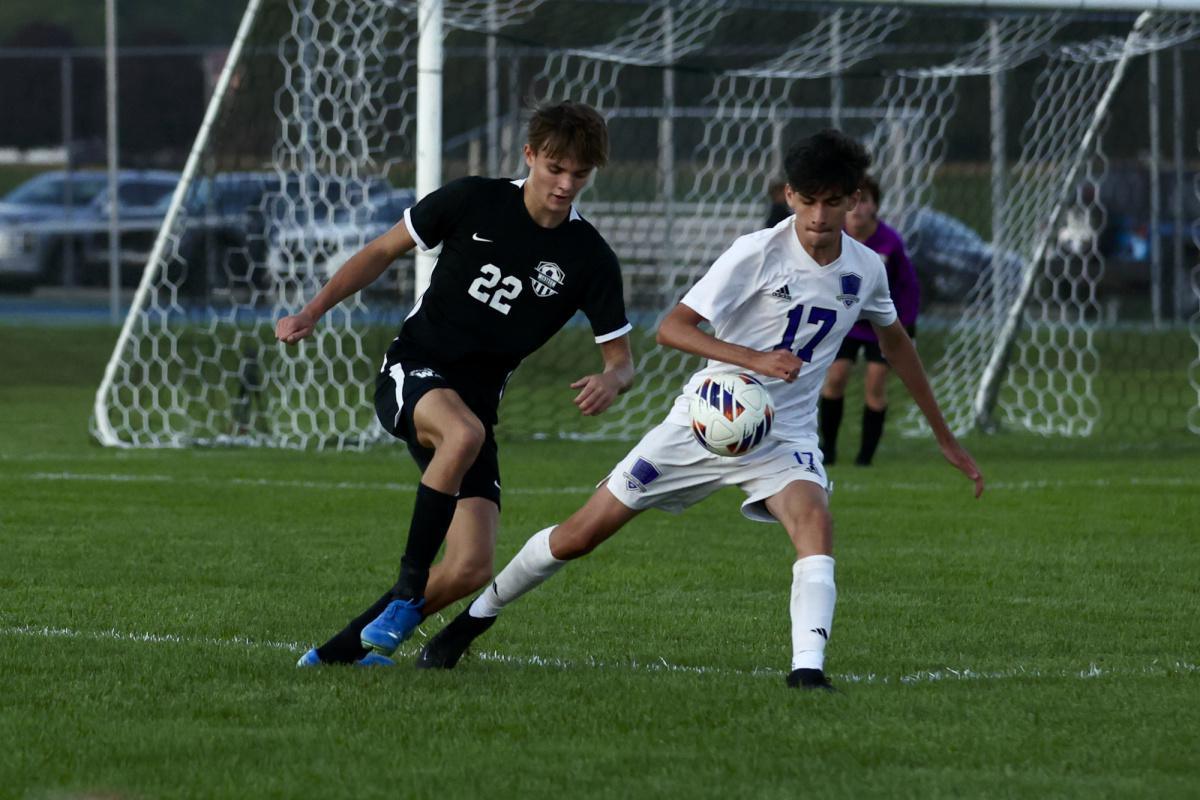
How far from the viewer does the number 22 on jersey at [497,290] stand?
571cm

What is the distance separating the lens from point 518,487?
34.4 ft

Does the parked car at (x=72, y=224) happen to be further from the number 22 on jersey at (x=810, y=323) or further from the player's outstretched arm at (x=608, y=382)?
the number 22 on jersey at (x=810, y=323)

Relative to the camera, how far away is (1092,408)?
50.1ft

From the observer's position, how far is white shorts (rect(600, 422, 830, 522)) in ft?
17.8

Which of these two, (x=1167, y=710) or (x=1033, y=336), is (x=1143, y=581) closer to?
(x=1167, y=710)

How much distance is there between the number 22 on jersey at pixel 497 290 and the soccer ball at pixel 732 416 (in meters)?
0.67

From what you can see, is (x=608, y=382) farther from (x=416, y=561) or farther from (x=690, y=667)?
(x=690, y=667)

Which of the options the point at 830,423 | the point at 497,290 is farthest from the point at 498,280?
the point at 830,423

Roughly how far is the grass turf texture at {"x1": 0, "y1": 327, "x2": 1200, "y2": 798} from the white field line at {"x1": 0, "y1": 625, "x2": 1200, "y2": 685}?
0.06 feet

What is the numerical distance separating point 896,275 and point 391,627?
253 inches

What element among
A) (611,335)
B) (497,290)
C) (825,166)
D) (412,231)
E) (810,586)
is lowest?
(810,586)

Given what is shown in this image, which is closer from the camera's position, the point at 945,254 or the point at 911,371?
the point at 911,371

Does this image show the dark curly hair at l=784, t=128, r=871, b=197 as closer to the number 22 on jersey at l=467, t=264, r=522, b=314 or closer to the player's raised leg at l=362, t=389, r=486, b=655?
the number 22 on jersey at l=467, t=264, r=522, b=314

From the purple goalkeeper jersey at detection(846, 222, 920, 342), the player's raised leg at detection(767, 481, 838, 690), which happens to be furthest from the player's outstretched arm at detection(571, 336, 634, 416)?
the purple goalkeeper jersey at detection(846, 222, 920, 342)
